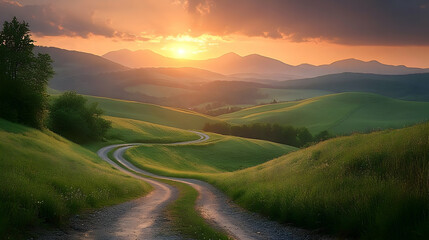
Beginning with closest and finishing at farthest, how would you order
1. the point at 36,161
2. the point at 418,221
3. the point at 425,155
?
the point at 418,221 → the point at 425,155 → the point at 36,161

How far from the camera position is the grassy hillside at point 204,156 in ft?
225

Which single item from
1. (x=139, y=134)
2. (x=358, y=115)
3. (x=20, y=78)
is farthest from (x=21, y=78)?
(x=358, y=115)

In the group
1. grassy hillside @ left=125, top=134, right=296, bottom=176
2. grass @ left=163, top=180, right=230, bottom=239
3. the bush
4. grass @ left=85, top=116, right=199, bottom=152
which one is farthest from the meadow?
grass @ left=85, top=116, right=199, bottom=152

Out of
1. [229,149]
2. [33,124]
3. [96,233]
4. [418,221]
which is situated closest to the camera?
[418,221]

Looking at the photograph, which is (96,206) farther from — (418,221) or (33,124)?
(33,124)

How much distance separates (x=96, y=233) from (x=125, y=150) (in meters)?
60.3

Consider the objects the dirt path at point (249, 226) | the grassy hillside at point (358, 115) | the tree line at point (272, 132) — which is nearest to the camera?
the dirt path at point (249, 226)

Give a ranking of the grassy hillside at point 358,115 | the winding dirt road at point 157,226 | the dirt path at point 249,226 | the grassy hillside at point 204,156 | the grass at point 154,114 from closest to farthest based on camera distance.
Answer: the winding dirt road at point 157,226, the dirt path at point 249,226, the grassy hillside at point 204,156, the grassy hillside at point 358,115, the grass at point 154,114

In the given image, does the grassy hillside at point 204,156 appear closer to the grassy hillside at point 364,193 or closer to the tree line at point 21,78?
the tree line at point 21,78

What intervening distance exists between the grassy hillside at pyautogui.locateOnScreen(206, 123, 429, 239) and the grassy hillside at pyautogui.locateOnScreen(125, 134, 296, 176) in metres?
38.7

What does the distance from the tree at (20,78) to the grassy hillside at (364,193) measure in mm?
33808

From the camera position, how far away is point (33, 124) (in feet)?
145

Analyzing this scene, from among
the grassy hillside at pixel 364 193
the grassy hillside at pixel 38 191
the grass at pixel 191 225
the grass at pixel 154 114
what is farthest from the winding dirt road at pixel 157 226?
the grass at pixel 154 114

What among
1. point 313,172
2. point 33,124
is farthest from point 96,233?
point 33,124
